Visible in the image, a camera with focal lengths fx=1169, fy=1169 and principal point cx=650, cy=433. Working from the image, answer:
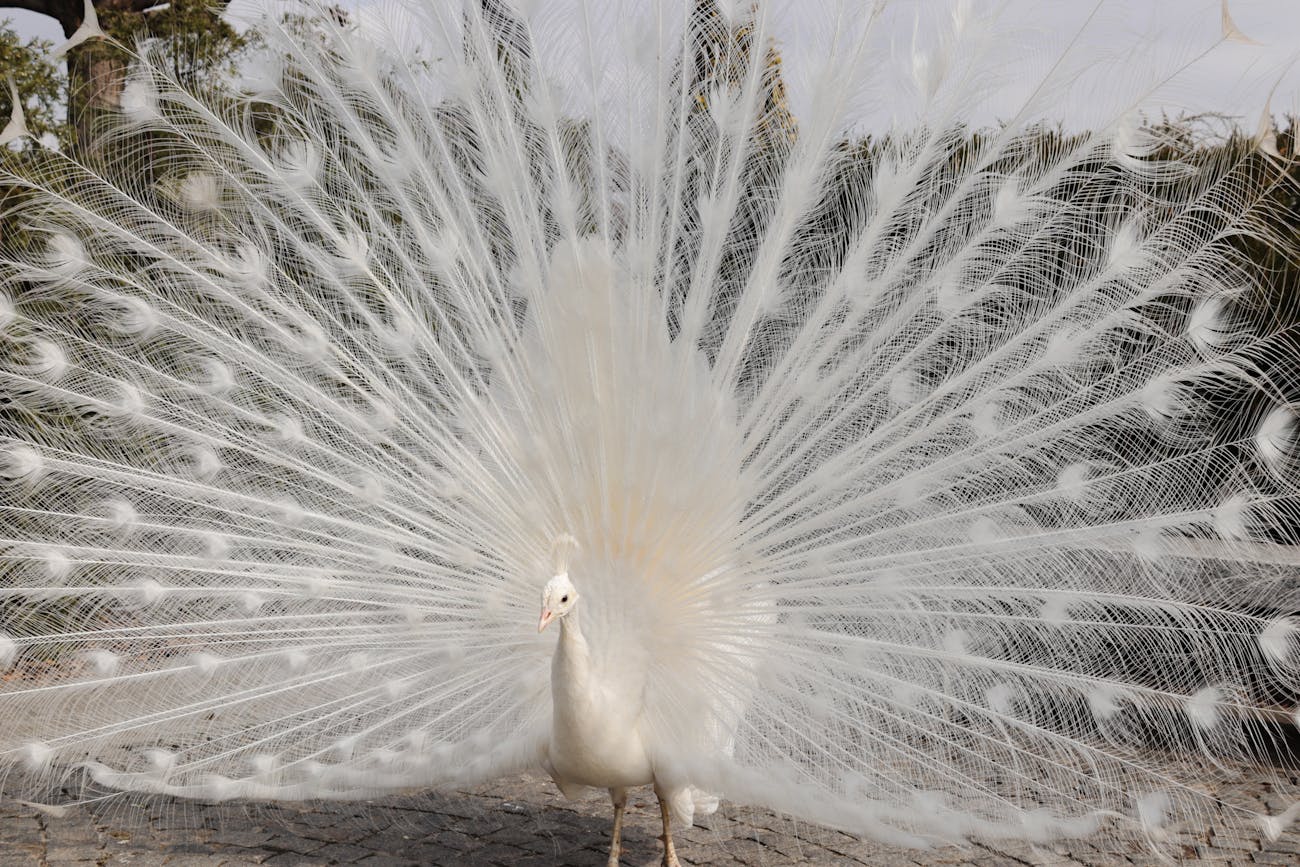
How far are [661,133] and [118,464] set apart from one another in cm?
218

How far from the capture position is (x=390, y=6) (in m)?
3.77

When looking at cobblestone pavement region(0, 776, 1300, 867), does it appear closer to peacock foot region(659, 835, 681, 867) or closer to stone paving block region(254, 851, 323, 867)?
stone paving block region(254, 851, 323, 867)

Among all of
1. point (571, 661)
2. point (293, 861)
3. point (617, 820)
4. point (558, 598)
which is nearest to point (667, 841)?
point (617, 820)

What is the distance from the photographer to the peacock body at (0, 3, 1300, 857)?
3473 mm

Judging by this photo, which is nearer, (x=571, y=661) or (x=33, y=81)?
(x=571, y=661)

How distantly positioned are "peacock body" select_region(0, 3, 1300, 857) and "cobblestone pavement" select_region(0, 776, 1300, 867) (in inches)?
16.4

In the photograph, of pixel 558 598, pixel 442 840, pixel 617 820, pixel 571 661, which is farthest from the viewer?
pixel 442 840

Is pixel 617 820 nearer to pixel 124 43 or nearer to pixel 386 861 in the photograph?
pixel 386 861

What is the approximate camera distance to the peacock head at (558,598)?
3.07 m

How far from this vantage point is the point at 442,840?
432 cm

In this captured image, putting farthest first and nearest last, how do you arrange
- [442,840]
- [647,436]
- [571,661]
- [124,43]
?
[124,43], [442,840], [647,436], [571,661]

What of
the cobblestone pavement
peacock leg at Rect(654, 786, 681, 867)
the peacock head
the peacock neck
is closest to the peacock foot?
peacock leg at Rect(654, 786, 681, 867)

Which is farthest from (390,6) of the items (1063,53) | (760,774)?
(760,774)

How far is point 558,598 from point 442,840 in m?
1.67
